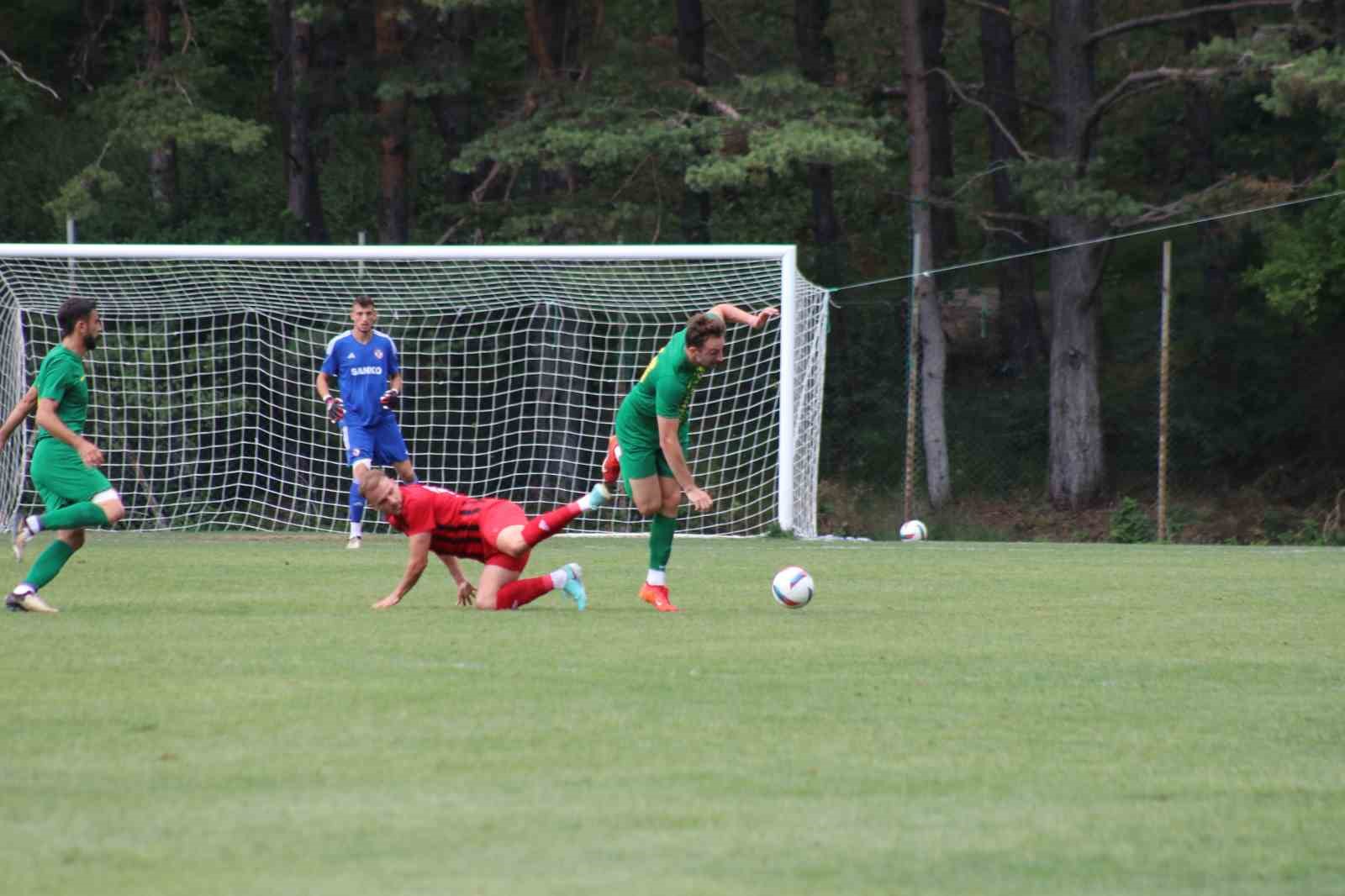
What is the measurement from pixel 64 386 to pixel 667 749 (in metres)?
5.23

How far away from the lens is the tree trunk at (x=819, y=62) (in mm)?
28859

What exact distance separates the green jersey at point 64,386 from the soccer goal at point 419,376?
9416mm

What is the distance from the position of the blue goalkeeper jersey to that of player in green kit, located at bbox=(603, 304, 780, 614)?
13.8ft

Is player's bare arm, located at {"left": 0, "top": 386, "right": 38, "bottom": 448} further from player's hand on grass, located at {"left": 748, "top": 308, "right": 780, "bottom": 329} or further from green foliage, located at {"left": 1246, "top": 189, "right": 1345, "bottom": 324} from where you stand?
green foliage, located at {"left": 1246, "top": 189, "right": 1345, "bottom": 324}

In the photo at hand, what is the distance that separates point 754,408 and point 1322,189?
7.90 meters

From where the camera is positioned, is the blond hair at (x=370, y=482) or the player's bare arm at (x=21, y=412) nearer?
the blond hair at (x=370, y=482)

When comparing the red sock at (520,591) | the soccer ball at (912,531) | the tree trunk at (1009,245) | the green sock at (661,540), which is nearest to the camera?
the red sock at (520,591)

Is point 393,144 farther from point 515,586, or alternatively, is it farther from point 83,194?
point 515,586

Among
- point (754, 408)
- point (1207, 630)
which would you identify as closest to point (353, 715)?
point (1207, 630)

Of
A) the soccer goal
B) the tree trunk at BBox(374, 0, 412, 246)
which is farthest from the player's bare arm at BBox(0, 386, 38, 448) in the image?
the tree trunk at BBox(374, 0, 412, 246)

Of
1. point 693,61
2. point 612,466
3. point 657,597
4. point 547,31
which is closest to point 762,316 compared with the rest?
point 612,466

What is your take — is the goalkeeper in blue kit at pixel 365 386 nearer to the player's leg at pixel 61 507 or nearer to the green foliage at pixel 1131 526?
the player's leg at pixel 61 507

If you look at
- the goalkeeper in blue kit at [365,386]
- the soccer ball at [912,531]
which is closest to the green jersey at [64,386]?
the goalkeeper in blue kit at [365,386]

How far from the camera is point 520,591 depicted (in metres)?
10.5
